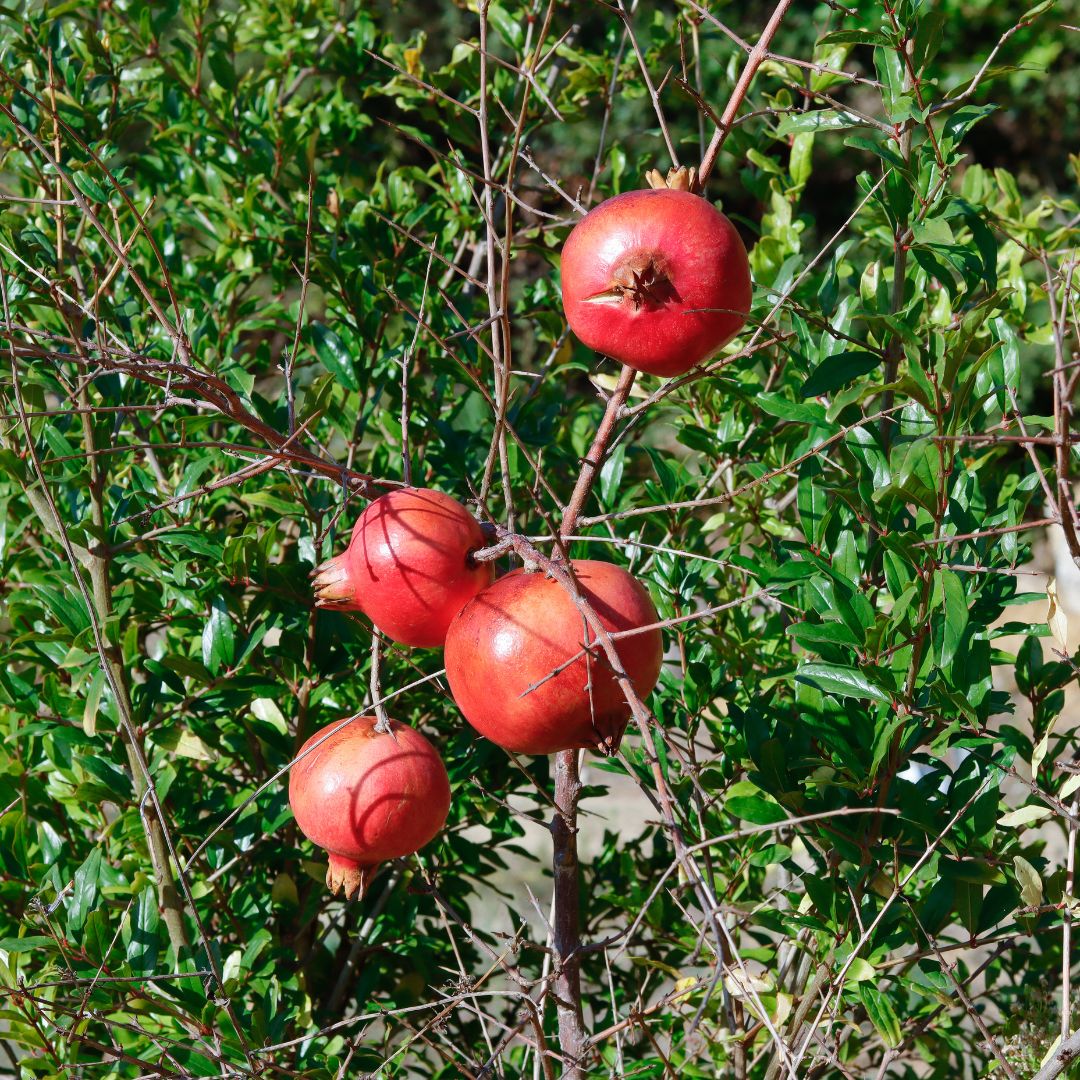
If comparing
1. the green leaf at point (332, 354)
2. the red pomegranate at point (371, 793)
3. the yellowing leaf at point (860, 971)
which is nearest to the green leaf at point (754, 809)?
the yellowing leaf at point (860, 971)

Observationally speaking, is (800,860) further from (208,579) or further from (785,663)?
(208,579)

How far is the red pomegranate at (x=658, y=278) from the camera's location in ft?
2.54

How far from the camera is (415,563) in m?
0.81

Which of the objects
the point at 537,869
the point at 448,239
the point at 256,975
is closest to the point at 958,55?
the point at 537,869

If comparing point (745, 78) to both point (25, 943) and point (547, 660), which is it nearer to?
point (547, 660)

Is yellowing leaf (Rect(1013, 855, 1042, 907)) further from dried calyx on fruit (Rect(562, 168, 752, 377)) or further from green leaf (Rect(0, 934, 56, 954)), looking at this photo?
green leaf (Rect(0, 934, 56, 954))

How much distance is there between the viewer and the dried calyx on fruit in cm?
77

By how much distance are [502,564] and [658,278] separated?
1.58 ft

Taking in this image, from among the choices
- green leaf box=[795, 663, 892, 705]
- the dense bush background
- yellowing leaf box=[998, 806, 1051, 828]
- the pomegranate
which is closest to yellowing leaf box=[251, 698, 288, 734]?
the dense bush background

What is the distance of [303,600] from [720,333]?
0.67 meters

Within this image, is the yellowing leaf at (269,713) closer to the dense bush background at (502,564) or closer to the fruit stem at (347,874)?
the dense bush background at (502,564)

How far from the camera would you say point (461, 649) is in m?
0.79

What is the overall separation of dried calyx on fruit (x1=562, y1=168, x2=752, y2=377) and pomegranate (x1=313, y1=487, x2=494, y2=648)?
6.7 inches

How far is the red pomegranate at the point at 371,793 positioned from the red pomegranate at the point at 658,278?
1.18 ft
